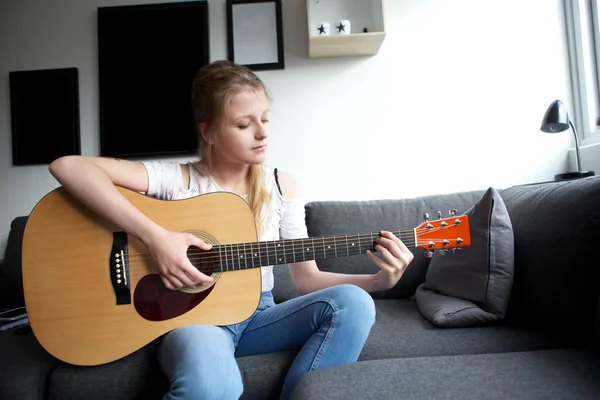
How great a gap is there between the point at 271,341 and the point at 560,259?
82cm

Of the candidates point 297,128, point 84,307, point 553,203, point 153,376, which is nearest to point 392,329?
point 553,203

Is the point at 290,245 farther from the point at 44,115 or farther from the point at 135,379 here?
the point at 44,115

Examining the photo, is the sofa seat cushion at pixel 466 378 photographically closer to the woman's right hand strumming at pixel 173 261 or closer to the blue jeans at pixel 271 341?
the blue jeans at pixel 271 341

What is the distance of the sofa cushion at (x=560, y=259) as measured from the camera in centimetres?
100

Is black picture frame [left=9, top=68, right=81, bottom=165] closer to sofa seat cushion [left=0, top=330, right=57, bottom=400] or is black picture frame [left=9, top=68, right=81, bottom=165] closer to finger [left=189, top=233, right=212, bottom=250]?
sofa seat cushion [left=0, top=330, right=57, bottom=400]

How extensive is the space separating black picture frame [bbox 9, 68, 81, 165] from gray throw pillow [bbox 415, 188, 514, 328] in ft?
6.47

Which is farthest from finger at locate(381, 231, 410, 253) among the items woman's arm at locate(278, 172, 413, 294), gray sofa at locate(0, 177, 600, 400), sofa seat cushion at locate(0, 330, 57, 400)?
sofa seat cushion at locate(0, 330, 57, 400)

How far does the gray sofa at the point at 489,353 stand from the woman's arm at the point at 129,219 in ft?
0.85

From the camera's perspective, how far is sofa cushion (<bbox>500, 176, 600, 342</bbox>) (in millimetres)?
996

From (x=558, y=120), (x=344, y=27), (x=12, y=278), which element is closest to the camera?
(x=558, y=120)

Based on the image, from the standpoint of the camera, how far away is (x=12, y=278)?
5.68ft

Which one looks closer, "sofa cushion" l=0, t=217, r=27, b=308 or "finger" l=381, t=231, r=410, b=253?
"finger" l=381, t=231, r=410, b=253

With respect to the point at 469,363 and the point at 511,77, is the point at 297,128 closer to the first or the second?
the point at 511,77

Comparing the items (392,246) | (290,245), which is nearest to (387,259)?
(392,246)
